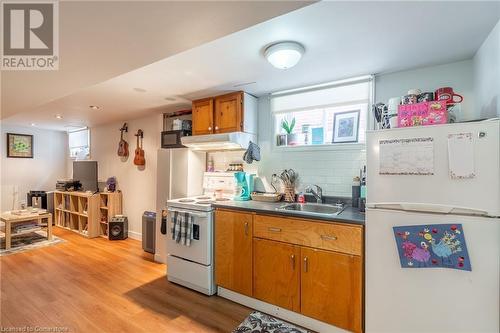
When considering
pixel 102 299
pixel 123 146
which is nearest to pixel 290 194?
pixel 102 299

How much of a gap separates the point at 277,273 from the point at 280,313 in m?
0.36

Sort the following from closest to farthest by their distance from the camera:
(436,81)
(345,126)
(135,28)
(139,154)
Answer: (135,28) < (436,81) < (345,126) < (139,154)

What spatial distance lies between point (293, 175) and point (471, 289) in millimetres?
1682

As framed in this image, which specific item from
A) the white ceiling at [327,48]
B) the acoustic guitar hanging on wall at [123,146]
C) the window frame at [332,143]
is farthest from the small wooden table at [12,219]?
the window frame at [332,143]

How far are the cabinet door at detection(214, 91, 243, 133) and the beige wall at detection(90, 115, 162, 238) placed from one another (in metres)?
1.62

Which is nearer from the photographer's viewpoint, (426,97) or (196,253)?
(426,97)

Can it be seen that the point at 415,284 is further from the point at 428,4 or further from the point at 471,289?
the point at 428,4

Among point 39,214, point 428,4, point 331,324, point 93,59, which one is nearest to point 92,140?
point 39,214

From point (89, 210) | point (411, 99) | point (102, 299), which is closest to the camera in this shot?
point (411, 99)

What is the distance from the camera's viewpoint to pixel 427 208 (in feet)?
4.94

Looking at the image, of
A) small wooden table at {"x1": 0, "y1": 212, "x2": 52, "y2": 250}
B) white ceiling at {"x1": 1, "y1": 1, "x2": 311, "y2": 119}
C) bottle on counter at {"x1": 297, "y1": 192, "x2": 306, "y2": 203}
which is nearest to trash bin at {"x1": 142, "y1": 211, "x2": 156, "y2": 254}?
small wooden table at {"x1": 0, "y1": 212, "x2": 52, "y2": 250}

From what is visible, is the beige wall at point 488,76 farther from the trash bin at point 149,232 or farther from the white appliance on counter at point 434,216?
the trash bin at point 149,232

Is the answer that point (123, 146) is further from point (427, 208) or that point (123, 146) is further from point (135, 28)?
point (427, 208)

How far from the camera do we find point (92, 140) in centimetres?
547
